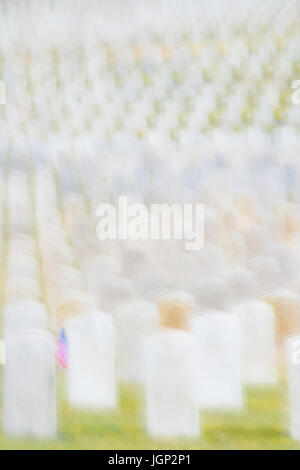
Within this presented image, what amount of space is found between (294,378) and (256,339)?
0.17 metres

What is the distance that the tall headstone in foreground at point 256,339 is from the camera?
222 centimetres

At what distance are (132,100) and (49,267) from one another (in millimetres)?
613

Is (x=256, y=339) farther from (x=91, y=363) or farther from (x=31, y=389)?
(x=31, y=389)

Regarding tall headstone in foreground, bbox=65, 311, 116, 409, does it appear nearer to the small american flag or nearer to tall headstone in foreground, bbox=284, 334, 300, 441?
the small american flag

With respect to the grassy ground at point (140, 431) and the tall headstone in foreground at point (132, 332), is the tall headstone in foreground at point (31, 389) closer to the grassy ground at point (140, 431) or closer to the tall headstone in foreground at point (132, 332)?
the grassy ground at point (140, 431)

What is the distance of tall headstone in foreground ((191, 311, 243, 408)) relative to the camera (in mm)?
2195

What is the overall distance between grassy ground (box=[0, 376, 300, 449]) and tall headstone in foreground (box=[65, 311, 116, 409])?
4cm

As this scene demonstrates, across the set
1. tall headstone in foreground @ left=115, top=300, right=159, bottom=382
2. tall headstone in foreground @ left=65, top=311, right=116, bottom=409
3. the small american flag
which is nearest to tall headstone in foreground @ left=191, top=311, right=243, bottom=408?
tall headstone in foreground @ left=115, top=300, right=159, bottom=382

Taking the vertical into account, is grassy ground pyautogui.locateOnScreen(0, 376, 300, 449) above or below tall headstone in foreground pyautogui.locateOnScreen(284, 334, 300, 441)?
below

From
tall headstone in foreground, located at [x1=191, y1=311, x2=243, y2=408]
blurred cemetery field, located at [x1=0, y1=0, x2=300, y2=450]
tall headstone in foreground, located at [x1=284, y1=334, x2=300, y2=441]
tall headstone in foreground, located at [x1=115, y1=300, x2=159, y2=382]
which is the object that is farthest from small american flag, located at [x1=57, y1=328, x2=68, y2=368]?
tall headstone in foreground, located at [x1=284, y1=334, x2=300, y2=441]

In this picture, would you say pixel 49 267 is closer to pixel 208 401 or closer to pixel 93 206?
pixel 93 206

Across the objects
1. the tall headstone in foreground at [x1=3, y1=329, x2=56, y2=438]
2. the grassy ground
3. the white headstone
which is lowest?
the grassy ground

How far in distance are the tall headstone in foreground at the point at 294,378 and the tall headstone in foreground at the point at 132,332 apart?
0.43 metres

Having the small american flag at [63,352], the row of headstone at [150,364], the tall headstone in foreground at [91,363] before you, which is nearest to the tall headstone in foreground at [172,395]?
the row of headstone at [150,364]
